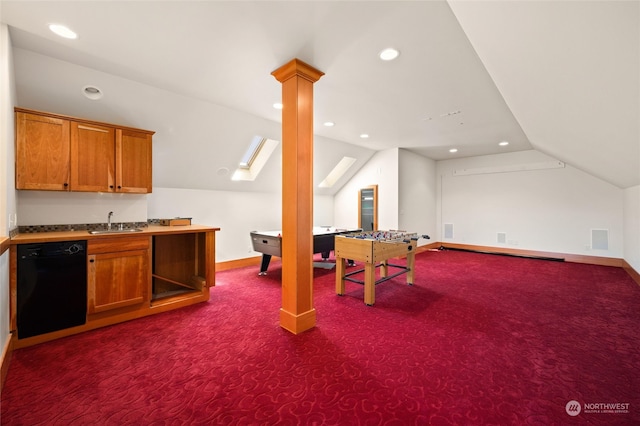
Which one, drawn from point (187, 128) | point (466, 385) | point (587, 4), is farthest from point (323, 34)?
point (466, 385)

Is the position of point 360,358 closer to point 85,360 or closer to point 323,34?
point 85,360

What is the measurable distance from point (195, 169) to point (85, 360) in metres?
3.09

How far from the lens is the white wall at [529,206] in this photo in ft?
19.2

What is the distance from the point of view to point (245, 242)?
5555 mm

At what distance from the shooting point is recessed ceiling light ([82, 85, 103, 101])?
3013 mm

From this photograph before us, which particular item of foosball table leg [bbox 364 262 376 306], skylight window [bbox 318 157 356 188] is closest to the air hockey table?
foosball table leg [bbox 364 262 376 306]

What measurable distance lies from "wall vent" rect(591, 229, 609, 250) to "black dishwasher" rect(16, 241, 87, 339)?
29.5 ft

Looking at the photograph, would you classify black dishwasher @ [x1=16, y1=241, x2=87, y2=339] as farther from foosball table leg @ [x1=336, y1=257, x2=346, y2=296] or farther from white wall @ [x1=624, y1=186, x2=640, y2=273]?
white wall @ [x1=624, y1=186, x2=640, y2=273]

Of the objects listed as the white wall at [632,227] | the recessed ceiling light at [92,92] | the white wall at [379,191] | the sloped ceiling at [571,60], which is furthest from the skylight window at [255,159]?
the white wall at [632,227]

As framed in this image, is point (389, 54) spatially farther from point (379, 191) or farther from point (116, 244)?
point (379, 191)

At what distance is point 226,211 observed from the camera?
17.4ft

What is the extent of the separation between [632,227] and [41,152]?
8783mm

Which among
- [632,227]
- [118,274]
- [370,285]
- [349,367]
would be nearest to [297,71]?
[370,285]

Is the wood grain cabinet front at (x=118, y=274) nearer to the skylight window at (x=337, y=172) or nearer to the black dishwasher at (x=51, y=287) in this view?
the black dishwasher at (x=51, y=287)
